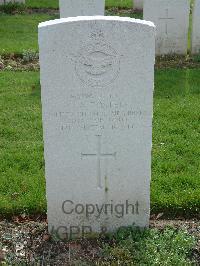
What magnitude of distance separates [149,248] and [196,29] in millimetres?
6269

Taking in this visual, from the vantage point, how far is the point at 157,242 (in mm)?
4195

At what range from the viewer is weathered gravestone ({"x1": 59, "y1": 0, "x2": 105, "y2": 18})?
9195 millimetres

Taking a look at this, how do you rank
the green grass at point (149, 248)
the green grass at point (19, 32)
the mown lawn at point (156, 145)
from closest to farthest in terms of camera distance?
the green grass at point (149, 248) < the mown lawn at point (156, 145) < the green grass at point (19, 32)

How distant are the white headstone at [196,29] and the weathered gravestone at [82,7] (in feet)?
5.55

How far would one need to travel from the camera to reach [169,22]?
9.64 meters

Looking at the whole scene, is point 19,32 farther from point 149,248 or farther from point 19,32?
point 149,248

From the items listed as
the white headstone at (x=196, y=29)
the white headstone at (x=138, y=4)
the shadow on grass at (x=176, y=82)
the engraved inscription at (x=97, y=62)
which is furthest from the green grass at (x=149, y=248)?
the white headstone at (x=138, y=4)

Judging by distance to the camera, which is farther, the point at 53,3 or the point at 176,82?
the point at 53,3

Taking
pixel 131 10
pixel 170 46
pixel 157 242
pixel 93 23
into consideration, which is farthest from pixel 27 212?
pixel 131 10

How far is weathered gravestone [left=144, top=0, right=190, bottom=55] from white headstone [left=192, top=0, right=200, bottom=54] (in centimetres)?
19

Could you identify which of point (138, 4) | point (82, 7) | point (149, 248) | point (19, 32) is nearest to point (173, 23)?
point (82, 7)

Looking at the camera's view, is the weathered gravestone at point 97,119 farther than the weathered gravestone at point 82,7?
No

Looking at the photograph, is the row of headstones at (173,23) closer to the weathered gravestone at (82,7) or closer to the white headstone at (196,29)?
the white headstone at (196,29)

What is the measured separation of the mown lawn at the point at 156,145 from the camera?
489 cm
